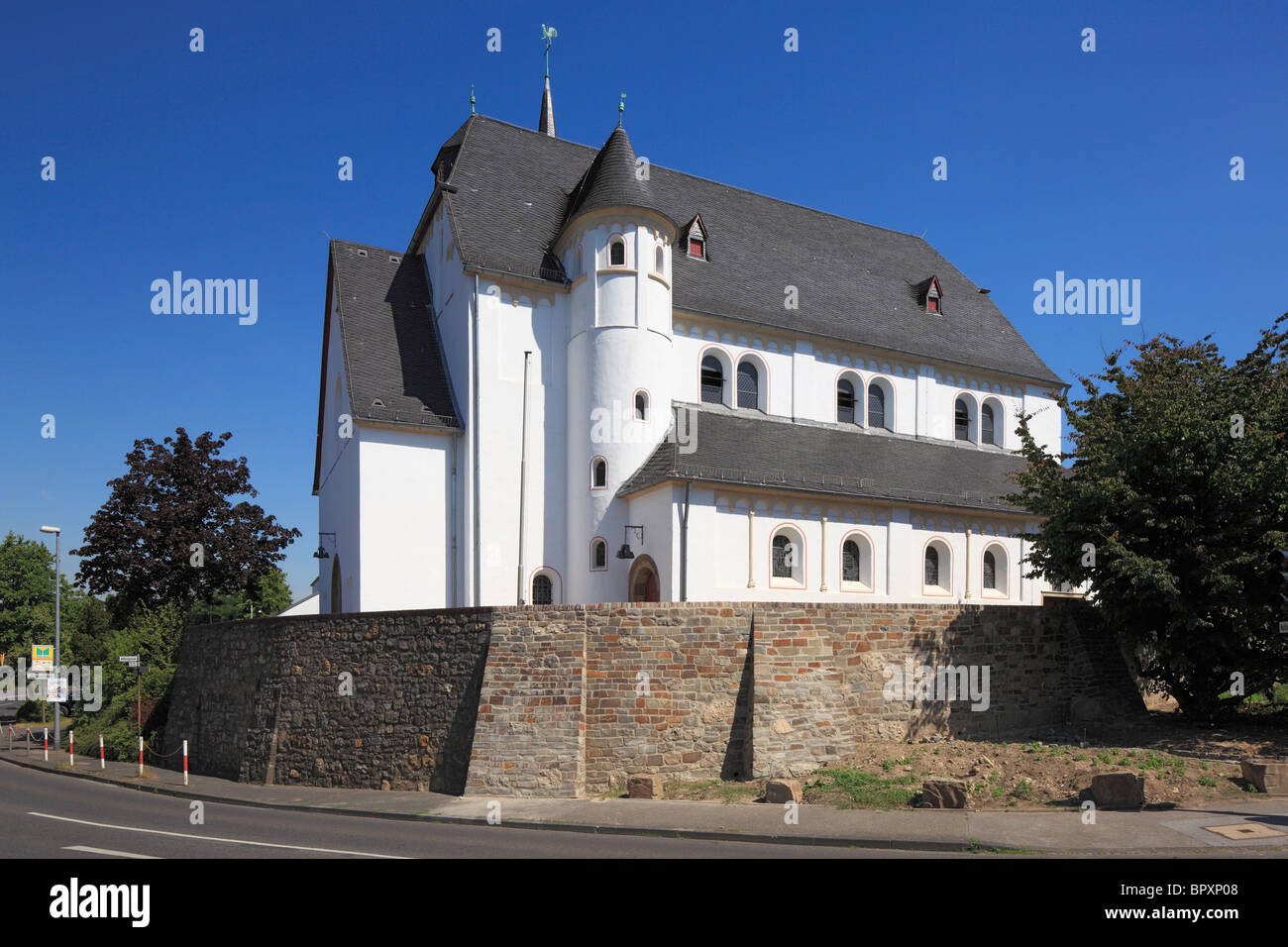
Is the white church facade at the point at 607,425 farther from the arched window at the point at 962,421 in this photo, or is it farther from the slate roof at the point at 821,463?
the arched window at the point at 962,421

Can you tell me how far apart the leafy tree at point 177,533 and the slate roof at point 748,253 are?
554 inches

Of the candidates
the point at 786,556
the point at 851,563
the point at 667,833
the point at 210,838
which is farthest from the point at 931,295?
the point at 210,838

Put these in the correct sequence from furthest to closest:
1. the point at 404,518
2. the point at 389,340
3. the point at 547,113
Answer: the point at 547,113, the point at 389,340, the point at 404,518

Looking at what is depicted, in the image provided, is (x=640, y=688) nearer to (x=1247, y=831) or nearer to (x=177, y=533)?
(x=1247, y=831)

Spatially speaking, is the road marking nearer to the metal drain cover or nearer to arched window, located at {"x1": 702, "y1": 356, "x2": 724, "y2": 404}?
the metal drain cover

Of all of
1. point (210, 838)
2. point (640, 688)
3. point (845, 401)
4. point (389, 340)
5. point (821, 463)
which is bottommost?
point (210, 838)

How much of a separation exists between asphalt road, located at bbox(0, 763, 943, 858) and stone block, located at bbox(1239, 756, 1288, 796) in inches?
250

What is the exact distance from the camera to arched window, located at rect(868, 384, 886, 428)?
3341 cm

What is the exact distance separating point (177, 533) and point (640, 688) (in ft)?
74.6

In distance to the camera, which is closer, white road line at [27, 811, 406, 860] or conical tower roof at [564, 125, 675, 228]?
white road line at [27, 811, 406, 860]

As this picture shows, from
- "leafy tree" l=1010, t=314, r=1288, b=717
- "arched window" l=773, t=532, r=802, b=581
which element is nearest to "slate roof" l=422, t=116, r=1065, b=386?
"arched window" l=773, t=532, r=802, b=581

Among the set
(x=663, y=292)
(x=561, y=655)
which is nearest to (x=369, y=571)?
(x=561, y=655)

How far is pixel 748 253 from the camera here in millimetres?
33938
